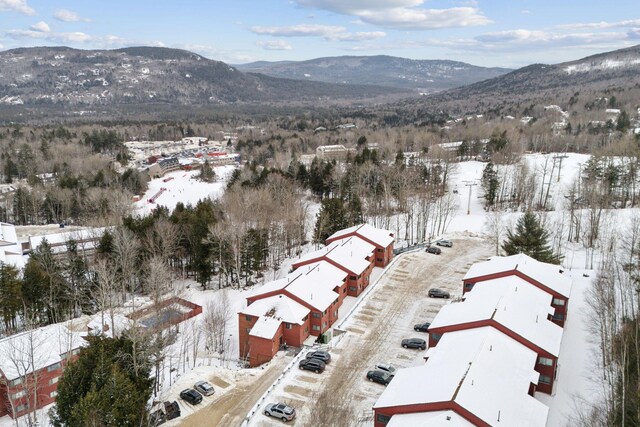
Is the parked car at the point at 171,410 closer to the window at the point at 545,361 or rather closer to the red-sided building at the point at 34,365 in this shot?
the red-sided building at the point at 34,365

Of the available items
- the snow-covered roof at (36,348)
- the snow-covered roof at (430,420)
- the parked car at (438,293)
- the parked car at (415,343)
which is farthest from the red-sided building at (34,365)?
the parked car at (438,293)

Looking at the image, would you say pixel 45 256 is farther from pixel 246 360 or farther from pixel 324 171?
pixel 324 171

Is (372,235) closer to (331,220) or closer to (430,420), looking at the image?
(331,220)

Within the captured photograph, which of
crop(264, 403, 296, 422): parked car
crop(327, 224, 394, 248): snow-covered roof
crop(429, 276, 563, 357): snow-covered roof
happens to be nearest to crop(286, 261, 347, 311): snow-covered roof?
crop(327, 224, 394, 248): snow-covered roof

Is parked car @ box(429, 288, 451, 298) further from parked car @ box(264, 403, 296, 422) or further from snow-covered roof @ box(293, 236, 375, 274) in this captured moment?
parked car @ box(264, 403, 296, 422)

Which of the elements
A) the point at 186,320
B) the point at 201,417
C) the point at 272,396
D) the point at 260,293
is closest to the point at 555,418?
the point at 272,396

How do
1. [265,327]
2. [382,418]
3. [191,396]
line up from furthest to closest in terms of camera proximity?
[265,327], [191,396], [382,418]

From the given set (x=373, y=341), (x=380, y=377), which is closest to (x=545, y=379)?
(x=380, y=377)
